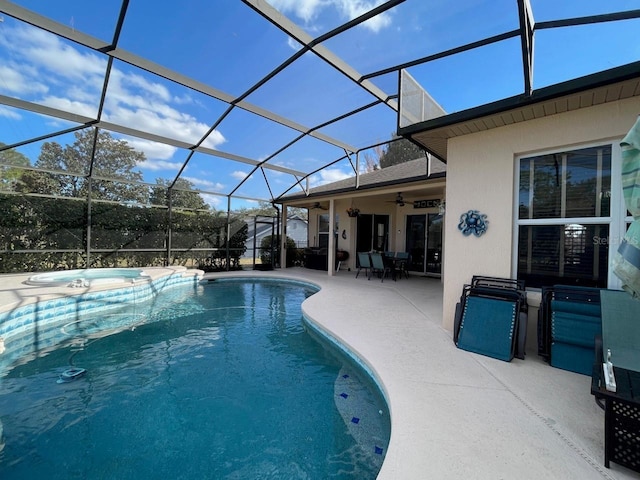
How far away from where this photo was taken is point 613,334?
2611 millimetres

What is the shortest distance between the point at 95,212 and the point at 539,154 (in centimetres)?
1137

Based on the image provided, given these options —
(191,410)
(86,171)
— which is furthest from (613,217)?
(86,171)

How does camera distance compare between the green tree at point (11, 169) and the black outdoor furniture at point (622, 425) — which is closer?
the black outdoor furniture at point (622, 425)

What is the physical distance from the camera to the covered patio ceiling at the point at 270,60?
134 inches

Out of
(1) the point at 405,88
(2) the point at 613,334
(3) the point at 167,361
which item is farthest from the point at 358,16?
(3) the point at 167,361

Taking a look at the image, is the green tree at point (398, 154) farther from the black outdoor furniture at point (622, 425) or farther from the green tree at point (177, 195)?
the black outdoor furniture at point (622, 425)

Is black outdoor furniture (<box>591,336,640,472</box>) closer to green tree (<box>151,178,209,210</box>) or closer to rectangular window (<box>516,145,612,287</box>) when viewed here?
rectangular window (<box>516,145,612,287</box>)

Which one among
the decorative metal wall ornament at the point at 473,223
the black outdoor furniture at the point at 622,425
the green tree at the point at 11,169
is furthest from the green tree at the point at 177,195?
the black outdoor furniture at the point at 622,425

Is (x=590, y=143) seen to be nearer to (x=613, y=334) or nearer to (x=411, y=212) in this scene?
(x=613, y=334)

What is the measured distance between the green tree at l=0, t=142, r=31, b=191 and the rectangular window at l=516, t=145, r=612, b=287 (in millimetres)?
11752

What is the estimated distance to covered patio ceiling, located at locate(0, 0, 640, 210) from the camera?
3410mm

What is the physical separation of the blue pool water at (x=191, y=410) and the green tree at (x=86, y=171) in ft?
21.7

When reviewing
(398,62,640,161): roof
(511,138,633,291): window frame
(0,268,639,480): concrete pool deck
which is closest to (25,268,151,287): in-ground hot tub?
(0,268,639,480): concrete pool deck

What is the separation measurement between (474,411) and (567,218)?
2710 millimetres
